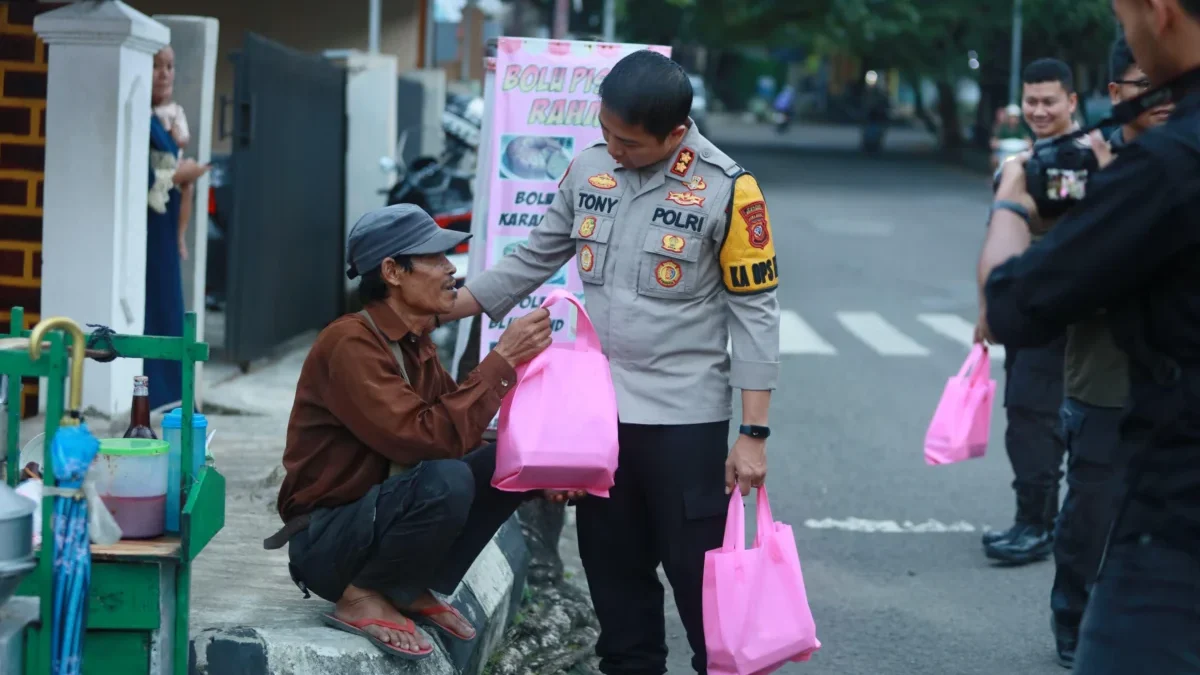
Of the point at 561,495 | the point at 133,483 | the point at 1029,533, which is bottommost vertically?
the point at 1029,533

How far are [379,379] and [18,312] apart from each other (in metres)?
0.86

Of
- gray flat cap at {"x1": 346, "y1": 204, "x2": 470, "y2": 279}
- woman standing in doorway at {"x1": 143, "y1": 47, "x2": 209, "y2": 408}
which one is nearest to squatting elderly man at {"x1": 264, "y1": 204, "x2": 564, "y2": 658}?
gray flat cap at {"x1": 346, "y1": 204, "x2": 470, "y2": 279}

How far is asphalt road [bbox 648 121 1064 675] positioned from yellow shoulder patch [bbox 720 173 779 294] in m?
1.71

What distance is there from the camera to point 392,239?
12.9 ft

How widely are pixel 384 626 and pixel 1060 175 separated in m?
2.14

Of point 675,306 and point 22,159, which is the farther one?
point 22,159

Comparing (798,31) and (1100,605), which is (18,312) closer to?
(1100,605)

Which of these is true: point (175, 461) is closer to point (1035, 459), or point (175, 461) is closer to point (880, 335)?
point (1035, 459)

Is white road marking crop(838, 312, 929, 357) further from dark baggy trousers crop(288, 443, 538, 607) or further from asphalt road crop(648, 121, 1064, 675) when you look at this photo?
dark baggy trousers crop(288, 443, 538, 607)

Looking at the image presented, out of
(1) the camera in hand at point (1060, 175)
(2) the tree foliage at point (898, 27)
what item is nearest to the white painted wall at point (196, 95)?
(1) the camera in hand at point (1060, 175)

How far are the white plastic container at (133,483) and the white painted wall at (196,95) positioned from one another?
475 cm

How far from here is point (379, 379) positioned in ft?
12.5

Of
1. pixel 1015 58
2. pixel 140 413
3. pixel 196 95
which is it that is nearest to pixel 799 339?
pixel 196 95

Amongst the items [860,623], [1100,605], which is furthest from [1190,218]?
[860,623]
